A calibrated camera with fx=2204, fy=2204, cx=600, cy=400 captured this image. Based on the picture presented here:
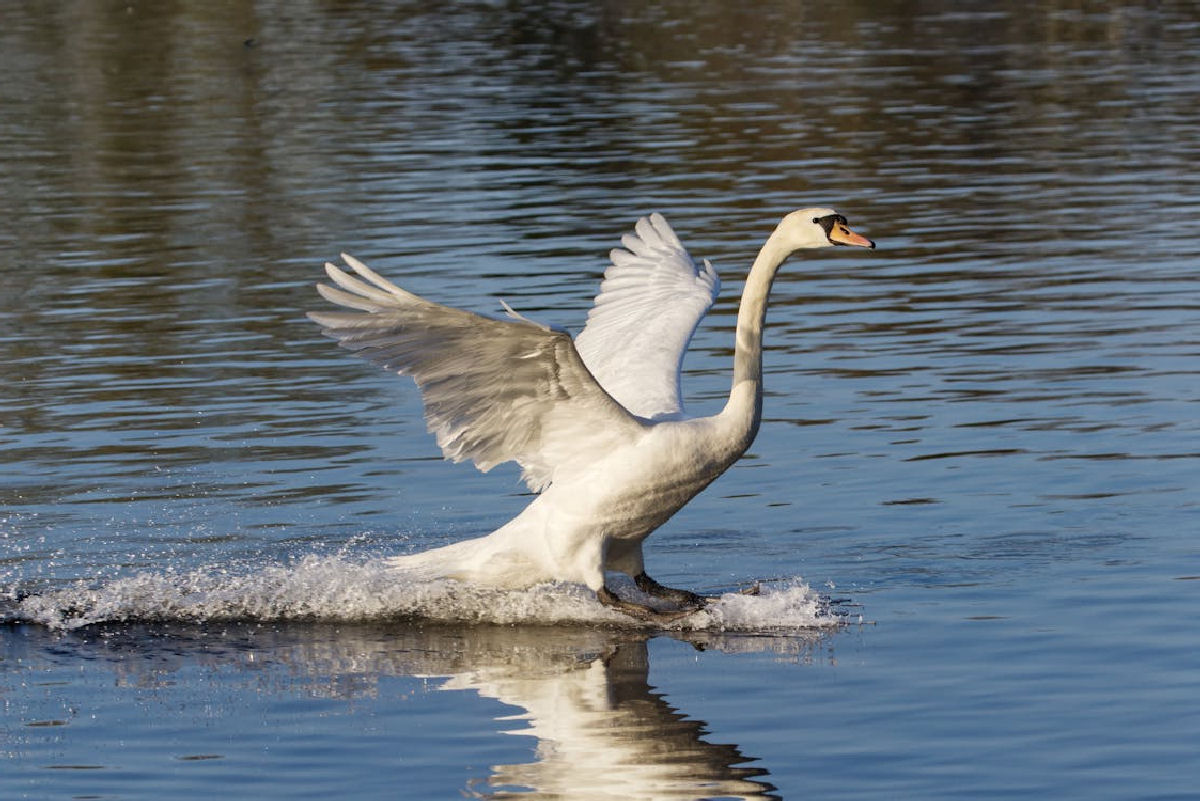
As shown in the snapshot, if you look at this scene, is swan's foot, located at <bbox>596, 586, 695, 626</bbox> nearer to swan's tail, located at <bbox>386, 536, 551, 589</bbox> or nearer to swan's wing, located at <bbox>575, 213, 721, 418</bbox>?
swan's tail, located at <bbox>386, 536, 551, 589</bbox>

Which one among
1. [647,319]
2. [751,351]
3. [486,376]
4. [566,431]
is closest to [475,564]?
[566,431]

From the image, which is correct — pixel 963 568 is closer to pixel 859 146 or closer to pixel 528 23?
pixel 859 146

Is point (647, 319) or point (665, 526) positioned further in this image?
point (665, 526)

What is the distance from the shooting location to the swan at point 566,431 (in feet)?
30.1

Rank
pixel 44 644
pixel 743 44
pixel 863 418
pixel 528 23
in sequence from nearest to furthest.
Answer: pixel 44 644 → pixel 863 418 → pixel 743 44 → pixel 528 23

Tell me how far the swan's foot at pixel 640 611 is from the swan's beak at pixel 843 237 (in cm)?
180

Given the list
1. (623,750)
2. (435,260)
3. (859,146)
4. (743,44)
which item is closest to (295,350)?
(435,260)

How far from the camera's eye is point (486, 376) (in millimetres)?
9492

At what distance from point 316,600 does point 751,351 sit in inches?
97.4

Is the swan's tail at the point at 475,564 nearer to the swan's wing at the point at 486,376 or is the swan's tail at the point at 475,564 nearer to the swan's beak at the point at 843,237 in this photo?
the swan's wing at the point at 486,376

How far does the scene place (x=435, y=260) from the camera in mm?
19938

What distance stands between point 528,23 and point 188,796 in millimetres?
41682

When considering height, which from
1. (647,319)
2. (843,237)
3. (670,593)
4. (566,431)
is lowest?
Answer: (670,593)

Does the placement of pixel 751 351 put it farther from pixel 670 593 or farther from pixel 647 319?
pixel 647 319
